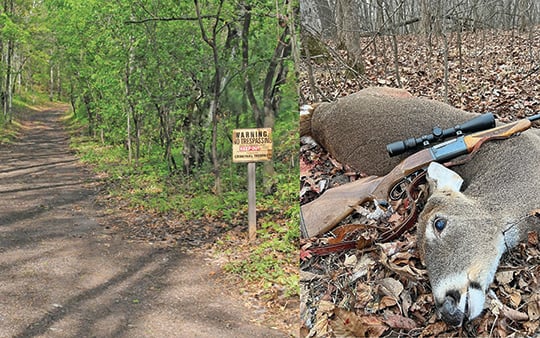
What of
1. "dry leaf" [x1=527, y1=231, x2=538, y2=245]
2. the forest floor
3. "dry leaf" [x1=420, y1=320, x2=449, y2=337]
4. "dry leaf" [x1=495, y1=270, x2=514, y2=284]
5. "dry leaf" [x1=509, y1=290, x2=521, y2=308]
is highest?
"dry leaf" [x1=527, y1=231, x2=538, y2=245]

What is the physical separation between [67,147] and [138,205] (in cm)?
1061

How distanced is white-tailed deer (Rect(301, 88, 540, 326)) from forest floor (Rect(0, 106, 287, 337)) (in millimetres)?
2296

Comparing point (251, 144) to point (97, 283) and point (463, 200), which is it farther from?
point (463, 200)

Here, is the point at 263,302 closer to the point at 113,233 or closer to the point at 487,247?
the point at 113,233

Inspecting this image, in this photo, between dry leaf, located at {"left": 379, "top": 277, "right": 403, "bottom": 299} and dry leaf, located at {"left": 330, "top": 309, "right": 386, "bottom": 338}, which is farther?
dry leaf, located at {"left": 379, "top": 277, "right": 403, "bottom": 299}

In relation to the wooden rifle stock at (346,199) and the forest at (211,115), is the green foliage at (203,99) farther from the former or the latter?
the wooden rifle stock at (346,199)

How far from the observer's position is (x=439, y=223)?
5.99ft

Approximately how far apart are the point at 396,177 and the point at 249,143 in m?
4.11

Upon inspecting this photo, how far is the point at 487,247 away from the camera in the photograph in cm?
171

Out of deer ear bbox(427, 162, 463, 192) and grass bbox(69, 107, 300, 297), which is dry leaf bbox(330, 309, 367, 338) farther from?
grass bbox(69, 107, 300, 297)

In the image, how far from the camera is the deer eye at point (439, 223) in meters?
1.80

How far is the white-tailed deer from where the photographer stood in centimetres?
158

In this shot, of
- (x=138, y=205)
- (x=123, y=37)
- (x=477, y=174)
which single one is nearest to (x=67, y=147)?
(x=123, y=37)

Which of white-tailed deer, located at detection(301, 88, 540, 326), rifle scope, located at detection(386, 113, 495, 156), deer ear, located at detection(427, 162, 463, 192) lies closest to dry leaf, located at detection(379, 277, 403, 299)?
white-tailed deer, located at detection(301, 88, 540, 326)
